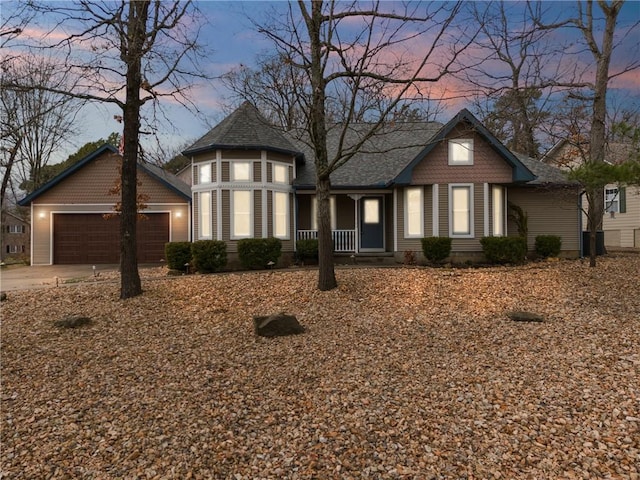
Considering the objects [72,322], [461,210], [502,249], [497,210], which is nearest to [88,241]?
[72,322]

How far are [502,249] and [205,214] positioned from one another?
419 inches

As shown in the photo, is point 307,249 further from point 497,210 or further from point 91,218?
point 91,218

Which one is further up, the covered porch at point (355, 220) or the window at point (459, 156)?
the window at point (459, 156)

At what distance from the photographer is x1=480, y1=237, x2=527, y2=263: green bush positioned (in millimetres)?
12969

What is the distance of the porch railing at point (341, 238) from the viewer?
1514 cm

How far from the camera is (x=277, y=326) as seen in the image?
20.6 feet

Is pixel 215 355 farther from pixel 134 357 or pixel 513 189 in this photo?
pixel 513 189

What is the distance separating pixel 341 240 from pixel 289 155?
3.91 metres

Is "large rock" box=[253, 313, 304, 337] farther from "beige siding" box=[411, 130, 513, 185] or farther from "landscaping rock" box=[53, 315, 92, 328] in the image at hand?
"beige siding" box=[411, 130, 513, 185]

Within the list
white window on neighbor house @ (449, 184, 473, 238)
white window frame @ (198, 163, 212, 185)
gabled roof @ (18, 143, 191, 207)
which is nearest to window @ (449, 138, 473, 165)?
white window on neighbor house @ (449, 184, 473, 238)

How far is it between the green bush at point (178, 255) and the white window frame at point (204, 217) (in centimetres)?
118

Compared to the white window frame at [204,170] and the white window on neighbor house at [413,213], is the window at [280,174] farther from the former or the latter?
the white window on neighbor house at [413,213]

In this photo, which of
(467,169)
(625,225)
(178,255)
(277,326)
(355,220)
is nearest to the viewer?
(277,326)

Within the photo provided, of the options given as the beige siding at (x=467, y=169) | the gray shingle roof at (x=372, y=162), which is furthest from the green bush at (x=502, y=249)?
the gray shingle roof at (x=372, y=162)
